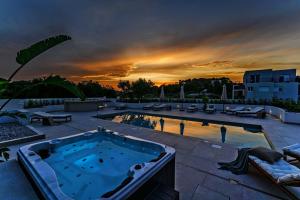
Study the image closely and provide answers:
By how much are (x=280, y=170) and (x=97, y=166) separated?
4300mm

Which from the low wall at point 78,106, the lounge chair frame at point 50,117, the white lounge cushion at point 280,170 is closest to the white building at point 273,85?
the low wall at point 78,106

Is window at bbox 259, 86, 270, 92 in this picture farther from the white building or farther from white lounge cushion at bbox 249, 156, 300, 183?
white lounge cushion at bbox 249, 156, 300, 183

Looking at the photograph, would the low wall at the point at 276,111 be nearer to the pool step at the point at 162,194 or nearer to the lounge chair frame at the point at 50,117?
the lounge chair frame at the point at 50,117

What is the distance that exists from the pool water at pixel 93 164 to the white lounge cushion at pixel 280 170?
2225 mm

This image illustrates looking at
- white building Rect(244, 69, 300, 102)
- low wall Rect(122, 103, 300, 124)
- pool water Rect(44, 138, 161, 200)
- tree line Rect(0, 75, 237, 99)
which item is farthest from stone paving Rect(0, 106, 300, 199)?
white building Rect(244, 69, 300, 102)

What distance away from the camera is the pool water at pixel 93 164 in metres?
3.33

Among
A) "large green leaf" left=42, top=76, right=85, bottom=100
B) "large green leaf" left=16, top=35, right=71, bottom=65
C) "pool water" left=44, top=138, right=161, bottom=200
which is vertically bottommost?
"pool water" left=44, top=138, right=161, bottom=200

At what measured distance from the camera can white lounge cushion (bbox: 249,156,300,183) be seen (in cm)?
262

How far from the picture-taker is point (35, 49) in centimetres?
199

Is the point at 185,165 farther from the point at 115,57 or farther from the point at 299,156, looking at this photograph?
the point at 115,57

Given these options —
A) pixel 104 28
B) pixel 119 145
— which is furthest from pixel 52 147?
pixel 104 28

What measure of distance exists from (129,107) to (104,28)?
10037 millimetres

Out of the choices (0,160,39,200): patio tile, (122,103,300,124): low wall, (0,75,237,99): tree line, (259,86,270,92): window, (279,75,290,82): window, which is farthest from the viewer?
(279,75,290,82): window

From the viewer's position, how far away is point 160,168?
272 cm
